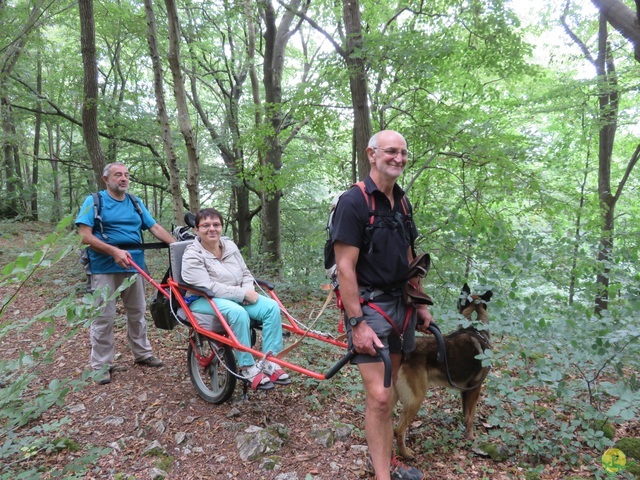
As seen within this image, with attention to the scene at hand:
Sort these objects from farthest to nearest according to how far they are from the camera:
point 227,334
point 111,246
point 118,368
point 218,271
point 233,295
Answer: point 118,368, point 111,246, point 218,271, point 233,295, point 227,334

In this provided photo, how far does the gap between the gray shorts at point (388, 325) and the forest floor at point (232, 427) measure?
101 centimetres

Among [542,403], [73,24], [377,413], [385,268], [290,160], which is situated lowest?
[542,403]

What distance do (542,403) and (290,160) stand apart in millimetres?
6991

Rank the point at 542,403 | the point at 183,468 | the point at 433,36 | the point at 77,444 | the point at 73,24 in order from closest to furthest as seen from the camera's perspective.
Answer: the point at 183,468
the point at 77,444
the point at 542,403
the point at 433,36
the point at 73,24

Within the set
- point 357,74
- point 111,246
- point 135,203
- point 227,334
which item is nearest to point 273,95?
point 357,74

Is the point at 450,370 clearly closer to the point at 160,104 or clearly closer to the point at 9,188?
the point at 160,104

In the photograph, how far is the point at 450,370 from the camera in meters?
3.24

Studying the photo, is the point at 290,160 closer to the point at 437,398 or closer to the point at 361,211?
the point at 437,398

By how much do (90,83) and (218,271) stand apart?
6116mm

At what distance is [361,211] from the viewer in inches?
92.6

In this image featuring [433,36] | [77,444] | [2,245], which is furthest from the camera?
[2,245]

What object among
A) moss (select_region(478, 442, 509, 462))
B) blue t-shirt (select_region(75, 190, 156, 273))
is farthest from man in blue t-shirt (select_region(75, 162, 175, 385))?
moss (select_region(478, 442, 509, 462))

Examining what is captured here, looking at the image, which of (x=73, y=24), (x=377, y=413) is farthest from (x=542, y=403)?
(x=73, y=24)

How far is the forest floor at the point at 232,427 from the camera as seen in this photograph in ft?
9.53
